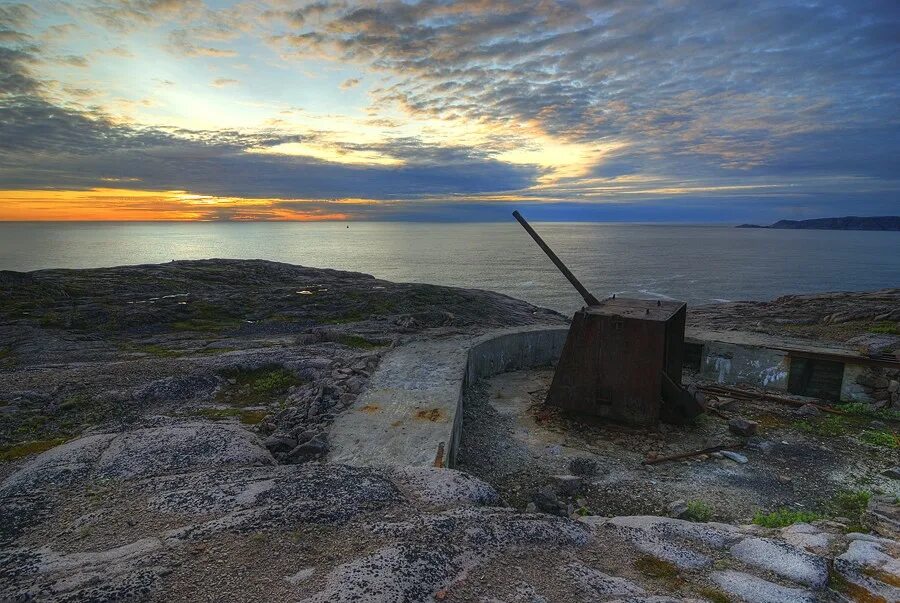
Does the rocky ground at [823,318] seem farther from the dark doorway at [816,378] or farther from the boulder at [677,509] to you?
the boulder at [677,509]

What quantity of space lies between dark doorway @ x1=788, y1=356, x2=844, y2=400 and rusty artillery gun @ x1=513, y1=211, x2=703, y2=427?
3956 mm

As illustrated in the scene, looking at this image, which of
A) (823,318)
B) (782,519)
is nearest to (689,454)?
(782,519)

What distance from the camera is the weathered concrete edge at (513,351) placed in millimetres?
10633

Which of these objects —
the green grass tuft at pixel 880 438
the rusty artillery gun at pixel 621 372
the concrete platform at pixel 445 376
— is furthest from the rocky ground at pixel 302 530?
the green grass tuft at pixel 880 438

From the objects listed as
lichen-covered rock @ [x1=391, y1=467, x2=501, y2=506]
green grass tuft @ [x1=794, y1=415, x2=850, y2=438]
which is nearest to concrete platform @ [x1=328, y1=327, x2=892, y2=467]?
lichen-covered rock @ [x1=391, y1=467, x2=501, y2=506]

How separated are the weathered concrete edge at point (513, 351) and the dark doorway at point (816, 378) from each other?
16.3 ft

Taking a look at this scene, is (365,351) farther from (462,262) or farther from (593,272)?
(462,262)

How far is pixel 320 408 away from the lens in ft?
22.8

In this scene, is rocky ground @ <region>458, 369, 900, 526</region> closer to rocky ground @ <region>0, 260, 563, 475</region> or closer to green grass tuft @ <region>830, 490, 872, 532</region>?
green grass tuft @ <region>830, 490, 872, 532</region>

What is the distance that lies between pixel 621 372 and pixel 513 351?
3.65 m

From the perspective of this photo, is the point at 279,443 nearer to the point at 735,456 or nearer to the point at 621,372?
the point at 621,372

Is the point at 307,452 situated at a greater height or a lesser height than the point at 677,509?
greater

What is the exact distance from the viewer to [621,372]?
27.2ft

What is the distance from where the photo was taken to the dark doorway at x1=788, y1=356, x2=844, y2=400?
10.3m
